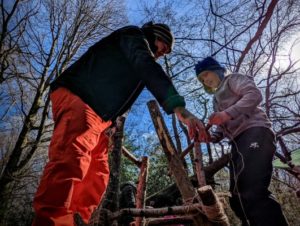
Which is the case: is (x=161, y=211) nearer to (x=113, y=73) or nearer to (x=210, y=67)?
(x=113, y=73)

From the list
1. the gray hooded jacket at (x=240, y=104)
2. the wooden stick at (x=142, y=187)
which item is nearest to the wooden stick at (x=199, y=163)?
the gray hooded jacket at (x=240, y=104)

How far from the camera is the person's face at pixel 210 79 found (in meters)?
2.87

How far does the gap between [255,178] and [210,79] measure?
4.42 ft

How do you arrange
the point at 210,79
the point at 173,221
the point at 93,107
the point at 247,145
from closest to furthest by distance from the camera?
1. the point at 93,107
2. the point at 247,145
3. the point at 173,221
4. the point at 210,79

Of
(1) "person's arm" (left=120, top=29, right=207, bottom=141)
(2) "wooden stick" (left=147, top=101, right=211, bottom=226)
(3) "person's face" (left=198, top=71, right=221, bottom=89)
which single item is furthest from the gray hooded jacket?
(1) "person's arm" (left=120, top=29, right=207, bottom=141)

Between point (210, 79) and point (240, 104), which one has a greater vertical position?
point (210, 79)

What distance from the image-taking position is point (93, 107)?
67.7 inches

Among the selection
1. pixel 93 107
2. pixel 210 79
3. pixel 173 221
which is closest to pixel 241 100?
pixel 210 79

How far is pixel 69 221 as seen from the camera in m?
1.38

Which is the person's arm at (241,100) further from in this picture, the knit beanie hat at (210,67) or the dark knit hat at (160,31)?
the dark knit hat at (160,31)

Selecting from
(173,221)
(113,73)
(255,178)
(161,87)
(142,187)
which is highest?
(113,73)

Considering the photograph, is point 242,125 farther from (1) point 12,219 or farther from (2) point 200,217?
(1) point 12,219

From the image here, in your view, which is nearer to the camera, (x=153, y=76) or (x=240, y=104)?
(x=153, y=76)

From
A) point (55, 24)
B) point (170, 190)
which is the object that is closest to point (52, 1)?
point (55, 24)
